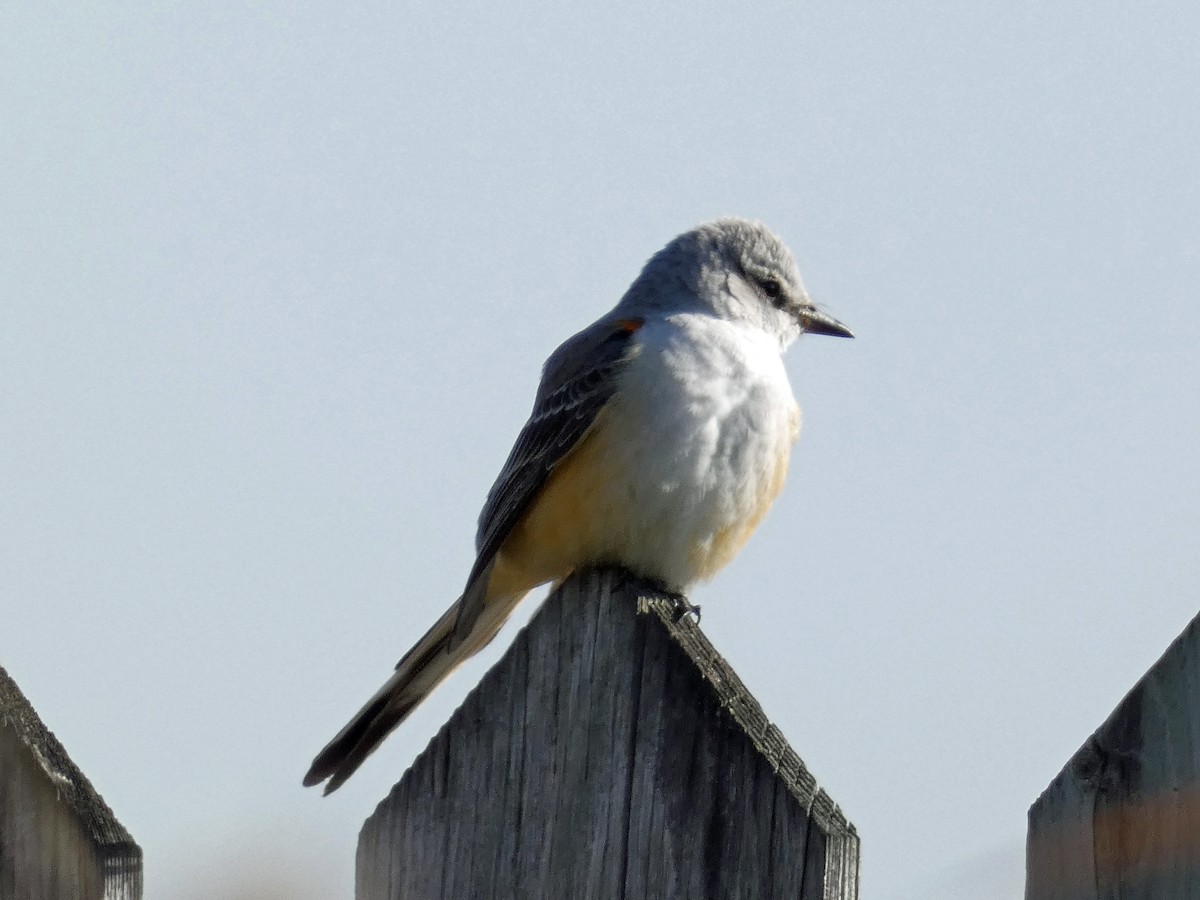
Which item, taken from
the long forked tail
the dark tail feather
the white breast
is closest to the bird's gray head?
the white breast

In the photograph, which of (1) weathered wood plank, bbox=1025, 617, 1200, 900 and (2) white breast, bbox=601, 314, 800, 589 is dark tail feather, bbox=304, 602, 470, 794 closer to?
(2) white breast, bbox=601, 314, 800, 589

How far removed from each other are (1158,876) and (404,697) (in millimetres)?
2196

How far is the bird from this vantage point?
519 centimetres

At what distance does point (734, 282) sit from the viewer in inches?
265

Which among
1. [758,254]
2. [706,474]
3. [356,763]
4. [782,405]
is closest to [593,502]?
[706,474]

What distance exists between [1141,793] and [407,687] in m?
2.24

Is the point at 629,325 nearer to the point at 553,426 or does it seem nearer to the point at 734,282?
the point at 553,426

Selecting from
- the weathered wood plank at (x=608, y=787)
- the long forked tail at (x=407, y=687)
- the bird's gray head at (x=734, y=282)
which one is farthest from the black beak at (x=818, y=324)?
the weathered wood plank at (x=608, y=787)

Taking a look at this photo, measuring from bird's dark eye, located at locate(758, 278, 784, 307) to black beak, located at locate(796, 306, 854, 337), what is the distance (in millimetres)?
113

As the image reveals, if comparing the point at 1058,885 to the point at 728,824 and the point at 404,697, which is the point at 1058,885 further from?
the point at 404,697

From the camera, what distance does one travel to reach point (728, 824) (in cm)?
265

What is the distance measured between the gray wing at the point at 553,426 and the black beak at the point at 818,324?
1250 mm

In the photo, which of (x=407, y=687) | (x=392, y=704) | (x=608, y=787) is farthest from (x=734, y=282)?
(x=608, y=787)

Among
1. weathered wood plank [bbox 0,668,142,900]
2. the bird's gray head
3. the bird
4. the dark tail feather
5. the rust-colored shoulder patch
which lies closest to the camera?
weathered wood plank [bbox 0,668,142,900]
